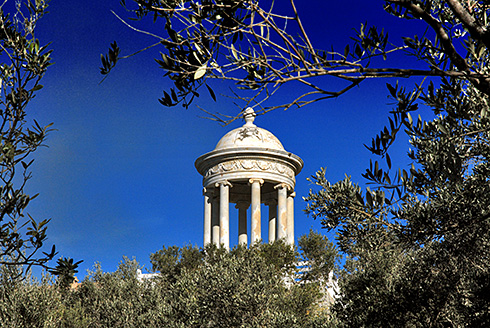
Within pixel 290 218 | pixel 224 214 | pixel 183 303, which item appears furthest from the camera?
pixel 290 218

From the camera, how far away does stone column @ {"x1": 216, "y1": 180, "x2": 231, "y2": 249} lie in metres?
40.6

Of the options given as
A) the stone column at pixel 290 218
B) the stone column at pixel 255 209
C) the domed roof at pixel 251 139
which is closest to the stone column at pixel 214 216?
the stone column at pixel 255 209

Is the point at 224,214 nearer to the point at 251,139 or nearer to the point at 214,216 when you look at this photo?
the point at 214,216

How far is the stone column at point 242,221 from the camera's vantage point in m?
46.3

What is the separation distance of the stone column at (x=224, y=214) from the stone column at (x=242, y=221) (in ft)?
17.7

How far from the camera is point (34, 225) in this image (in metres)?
7.94

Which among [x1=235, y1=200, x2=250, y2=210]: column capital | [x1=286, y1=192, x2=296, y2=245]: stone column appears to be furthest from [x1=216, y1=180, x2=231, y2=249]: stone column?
[x1=235, y1=200, x2=250, y2=210]: column capital

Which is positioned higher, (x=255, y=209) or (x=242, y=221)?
(x=242, y=221)

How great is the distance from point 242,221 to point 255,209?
20.8 ft

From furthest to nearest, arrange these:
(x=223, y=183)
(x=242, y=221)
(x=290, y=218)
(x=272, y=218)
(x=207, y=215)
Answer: (x=242, y=221), (x=272, y=218), (x=207, y=215), (x=290, y=218), (x=223, y=183)

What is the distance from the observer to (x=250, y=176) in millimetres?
41469

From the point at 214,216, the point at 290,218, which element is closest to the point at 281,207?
the point at 290,218

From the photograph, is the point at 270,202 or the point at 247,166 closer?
the point at 247,166

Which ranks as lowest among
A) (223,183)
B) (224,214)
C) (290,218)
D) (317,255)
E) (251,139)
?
(317,255)
